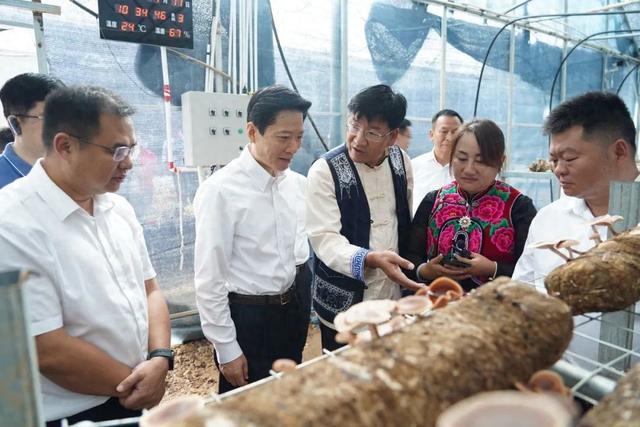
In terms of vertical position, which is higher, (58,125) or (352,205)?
(58,125)

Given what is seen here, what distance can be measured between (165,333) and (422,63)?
4.23m

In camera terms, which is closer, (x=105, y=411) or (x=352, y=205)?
(x=105, y=411)

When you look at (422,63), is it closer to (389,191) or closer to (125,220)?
(389,191)

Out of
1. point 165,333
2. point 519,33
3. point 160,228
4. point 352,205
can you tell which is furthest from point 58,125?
point 519,33

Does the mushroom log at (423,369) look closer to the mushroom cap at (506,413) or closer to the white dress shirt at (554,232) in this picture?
the mushroom cap at (506,413)

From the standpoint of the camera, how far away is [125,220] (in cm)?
155

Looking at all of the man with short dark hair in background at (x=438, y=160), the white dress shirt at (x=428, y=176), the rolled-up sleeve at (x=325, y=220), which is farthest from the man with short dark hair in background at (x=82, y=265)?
the man with short dark hair in background at (x=438, y=160)

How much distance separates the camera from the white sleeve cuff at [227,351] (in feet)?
5.81

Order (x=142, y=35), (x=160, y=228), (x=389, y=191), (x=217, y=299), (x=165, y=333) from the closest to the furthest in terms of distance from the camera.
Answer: (x=165, y=333)
(x=217, y=299)
(x=389, y=191)
(x=142, y=35)
(x=160, y=228)

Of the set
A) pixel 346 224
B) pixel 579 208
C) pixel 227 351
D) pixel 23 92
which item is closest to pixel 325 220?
pixel 346 224

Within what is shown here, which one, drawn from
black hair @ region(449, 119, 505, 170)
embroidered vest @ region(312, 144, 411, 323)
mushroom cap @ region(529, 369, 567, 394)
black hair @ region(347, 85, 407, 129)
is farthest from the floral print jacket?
mushroom cap @ region(529, 369, 567, 394)

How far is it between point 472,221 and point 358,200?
46cm

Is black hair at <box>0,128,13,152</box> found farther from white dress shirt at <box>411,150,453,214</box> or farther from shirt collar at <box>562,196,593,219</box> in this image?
shirt collar at <box>562,196,593,219</box>

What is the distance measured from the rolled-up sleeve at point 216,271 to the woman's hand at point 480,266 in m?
0.92
